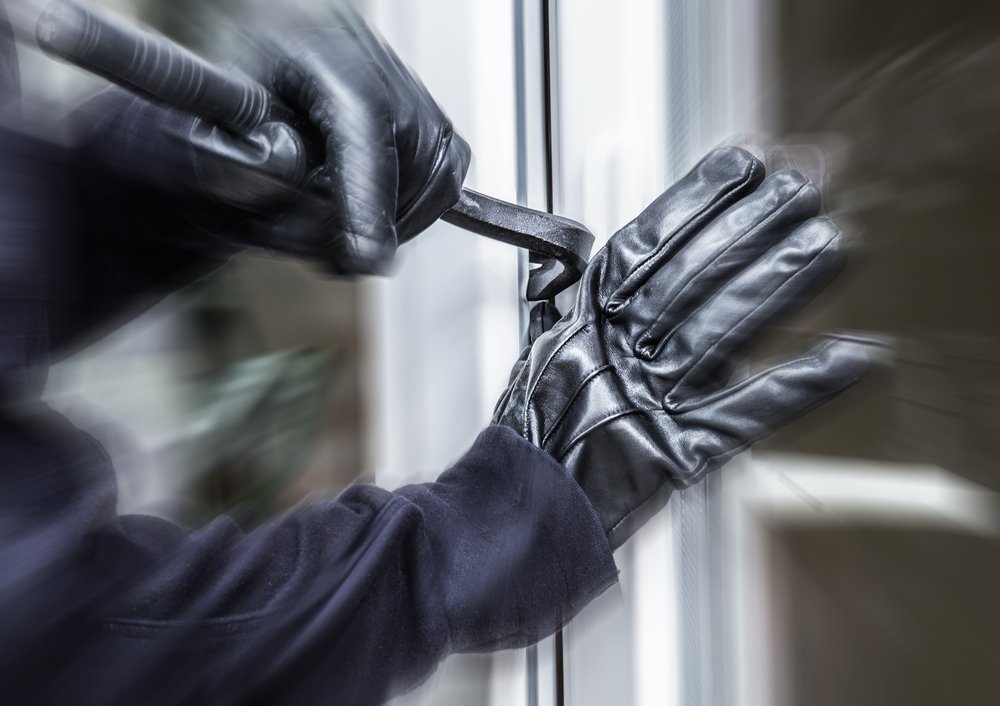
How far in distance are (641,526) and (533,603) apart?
0.31 ft

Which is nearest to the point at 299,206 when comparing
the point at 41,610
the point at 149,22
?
the point at 149,22

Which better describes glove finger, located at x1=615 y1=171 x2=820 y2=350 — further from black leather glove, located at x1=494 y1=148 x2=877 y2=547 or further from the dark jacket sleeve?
the dark jacket sleeve

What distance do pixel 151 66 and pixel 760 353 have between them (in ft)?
1.11

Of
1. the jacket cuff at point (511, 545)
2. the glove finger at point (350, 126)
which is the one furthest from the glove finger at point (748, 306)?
the glove finger at point (350, 126)

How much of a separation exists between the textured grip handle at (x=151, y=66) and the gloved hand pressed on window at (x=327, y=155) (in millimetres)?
17

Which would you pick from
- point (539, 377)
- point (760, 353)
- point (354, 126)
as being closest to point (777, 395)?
point (760, 353)

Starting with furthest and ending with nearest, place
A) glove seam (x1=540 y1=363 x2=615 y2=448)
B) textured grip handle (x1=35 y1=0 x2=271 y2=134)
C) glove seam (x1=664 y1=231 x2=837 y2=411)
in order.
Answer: glove seam (x1=540 y1=363 x2=615 y2=448)
glove seam (x1=664 y1=231 x2=837 y2=411)
textured grip handle (x1=35 y1=0 x2=271 y2=134)

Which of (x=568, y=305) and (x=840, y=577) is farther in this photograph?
(x=568, y=305)

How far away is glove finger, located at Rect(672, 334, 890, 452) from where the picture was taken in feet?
0.92

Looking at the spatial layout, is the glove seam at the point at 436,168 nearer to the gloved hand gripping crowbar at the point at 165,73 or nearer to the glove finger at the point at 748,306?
the gloved hand gripping crowbar at the point at 165,73

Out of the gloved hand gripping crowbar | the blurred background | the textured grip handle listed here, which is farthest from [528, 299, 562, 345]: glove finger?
the textured grip handle

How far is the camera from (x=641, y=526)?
0.45 meters

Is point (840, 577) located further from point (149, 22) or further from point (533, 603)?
point (149, 22)

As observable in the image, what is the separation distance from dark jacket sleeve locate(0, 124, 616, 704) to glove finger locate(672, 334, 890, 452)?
3.5 inches
